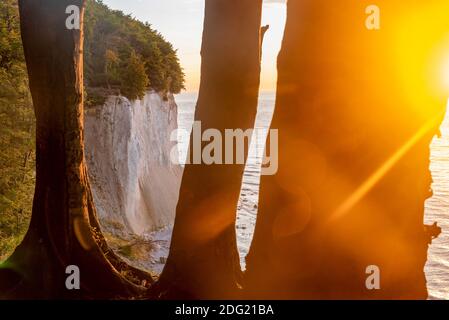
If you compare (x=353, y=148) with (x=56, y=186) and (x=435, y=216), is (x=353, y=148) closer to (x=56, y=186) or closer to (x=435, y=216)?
(x=56, y=186)

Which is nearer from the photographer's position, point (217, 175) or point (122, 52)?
point (217, 175)

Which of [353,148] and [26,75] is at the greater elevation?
[26,75]

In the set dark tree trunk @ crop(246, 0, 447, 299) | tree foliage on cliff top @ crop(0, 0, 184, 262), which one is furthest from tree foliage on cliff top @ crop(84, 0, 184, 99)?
dark tree trunk @ crop(246, 0, 447, 299)

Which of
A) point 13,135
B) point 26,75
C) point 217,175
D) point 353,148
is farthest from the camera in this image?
point 26,75

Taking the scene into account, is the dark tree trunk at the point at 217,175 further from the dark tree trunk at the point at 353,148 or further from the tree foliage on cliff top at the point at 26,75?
the tree foliage on cliff top at the point at 26,75

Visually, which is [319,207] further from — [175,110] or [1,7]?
[175,110]

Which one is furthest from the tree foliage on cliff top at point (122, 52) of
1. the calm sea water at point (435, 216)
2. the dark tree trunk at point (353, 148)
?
the dark tree trunk at point (353, 148)

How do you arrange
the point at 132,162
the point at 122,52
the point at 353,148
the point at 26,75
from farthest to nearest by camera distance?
1. the point at 122,52
2. the point at 132,162
3. the point at 26,75
4. the point at 353,148

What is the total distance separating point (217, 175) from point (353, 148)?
1.43m

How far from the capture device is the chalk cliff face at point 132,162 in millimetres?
26906

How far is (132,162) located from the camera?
2881 cm

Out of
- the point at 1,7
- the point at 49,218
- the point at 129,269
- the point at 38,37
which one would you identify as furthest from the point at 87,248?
the point at 1,7

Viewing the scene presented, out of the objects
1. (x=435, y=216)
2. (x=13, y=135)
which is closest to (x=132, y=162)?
(x=13, y=135)
